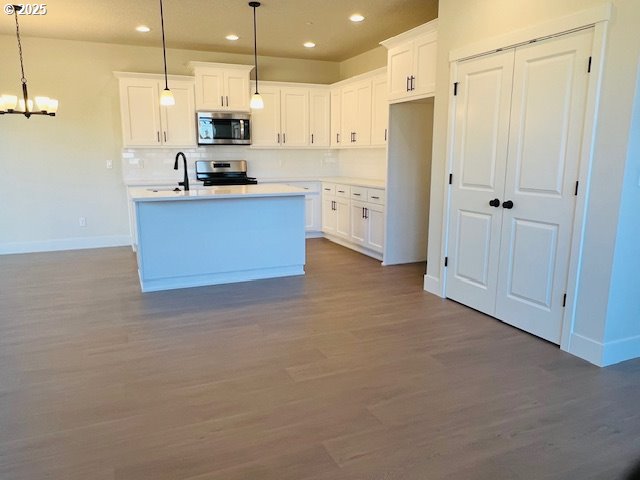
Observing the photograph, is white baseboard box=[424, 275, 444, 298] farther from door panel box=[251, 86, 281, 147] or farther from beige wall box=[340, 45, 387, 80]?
door panel box=[251, 86, 281, 147]

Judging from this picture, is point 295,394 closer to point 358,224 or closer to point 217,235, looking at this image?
point 217,235

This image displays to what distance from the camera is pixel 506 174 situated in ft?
11.4

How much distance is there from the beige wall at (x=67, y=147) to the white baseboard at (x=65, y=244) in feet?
0.04

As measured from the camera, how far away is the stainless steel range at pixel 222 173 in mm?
6652

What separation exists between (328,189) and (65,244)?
150 inches

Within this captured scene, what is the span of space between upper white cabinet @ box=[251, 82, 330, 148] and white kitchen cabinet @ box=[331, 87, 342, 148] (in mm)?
96

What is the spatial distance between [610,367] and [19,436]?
11.1ft

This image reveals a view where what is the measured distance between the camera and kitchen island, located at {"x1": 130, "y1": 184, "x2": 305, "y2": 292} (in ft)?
14.3

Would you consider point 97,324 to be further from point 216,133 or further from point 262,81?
point 262,81

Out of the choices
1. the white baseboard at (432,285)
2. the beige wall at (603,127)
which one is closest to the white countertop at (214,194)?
the white baseboard at (432,285)

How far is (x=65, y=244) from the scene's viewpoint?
248 inches

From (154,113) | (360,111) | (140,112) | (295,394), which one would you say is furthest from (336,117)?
(295,394)

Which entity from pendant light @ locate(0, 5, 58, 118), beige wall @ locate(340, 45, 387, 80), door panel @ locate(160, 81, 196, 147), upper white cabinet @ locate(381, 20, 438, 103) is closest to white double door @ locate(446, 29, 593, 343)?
upper white cabinet @ locate(381, 20, 438, 103)

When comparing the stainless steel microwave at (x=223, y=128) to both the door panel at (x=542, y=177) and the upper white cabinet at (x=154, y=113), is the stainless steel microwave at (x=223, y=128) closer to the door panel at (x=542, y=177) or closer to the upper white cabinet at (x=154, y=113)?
the upper white cabinet at (x=154, y=113)
